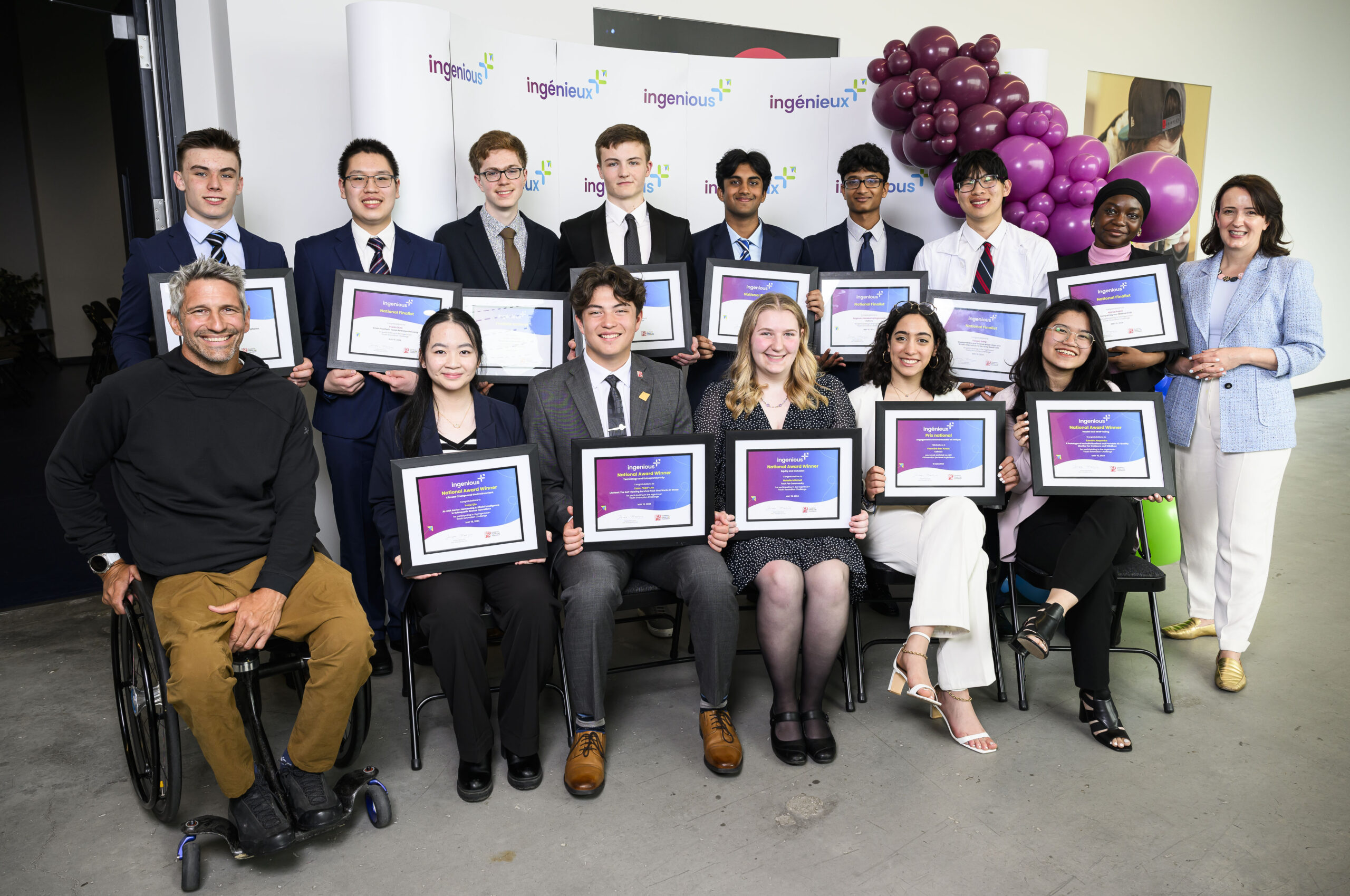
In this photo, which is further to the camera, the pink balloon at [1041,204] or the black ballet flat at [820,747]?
the pink balloon at [1041,204]

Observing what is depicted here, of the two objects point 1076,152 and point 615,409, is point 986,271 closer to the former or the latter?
point 1076,152

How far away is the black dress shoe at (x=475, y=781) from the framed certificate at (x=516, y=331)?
1371 mm

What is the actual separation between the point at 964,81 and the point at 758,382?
2375 millimetres

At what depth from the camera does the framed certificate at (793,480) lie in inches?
116

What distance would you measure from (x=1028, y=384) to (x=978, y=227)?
36.4 inches

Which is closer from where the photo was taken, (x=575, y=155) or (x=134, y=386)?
(x=134, y=386)

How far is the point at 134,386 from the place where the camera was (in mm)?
2490

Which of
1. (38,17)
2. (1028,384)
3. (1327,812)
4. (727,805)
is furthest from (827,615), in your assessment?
→ (38,17)

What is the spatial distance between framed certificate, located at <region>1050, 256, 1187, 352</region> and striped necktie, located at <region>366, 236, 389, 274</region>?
8.66 feet

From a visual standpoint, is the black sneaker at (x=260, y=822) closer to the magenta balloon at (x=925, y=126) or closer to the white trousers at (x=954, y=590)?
the white trousers at (x=954, y=590)

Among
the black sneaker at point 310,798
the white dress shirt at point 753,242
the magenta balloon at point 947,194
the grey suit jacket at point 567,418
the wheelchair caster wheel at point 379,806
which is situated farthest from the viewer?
the magenta balloon at point 947,194

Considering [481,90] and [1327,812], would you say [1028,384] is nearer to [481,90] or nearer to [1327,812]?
[1327,812]

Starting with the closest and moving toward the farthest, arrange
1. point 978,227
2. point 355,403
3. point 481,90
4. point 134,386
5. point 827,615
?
1. point 134,386
2. point 827,615
3. point 355,403
4. point 978,227
5. point 481,90

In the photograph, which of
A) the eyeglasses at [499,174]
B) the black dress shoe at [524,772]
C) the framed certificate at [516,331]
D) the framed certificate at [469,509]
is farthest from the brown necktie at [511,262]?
the black dress shoe at [524,772]
